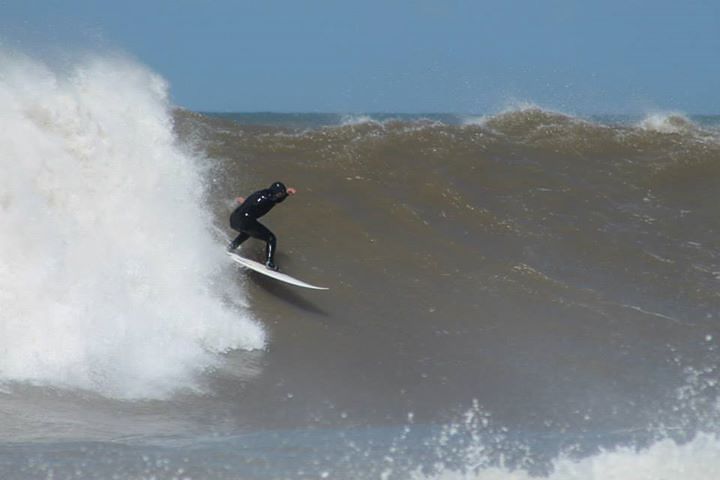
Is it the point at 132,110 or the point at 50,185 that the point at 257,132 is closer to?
the point at 132,110

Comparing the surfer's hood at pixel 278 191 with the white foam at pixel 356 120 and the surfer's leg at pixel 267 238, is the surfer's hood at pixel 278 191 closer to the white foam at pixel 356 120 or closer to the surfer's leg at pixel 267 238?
the surfer's leg at pixel 267 238

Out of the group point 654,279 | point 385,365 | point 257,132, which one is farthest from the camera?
point 257,132

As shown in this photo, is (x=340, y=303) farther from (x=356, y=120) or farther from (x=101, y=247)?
(x=356, y=120)

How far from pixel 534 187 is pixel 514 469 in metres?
10.0

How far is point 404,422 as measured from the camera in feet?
27.5

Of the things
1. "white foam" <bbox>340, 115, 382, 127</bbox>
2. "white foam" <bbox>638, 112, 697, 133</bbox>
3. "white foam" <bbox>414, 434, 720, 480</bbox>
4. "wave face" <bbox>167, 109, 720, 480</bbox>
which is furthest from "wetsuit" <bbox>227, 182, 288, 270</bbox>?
"white foam" <bbox>638, 112, 697, 133</bbox>

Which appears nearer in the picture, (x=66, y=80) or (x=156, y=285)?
(x=156, y=285)

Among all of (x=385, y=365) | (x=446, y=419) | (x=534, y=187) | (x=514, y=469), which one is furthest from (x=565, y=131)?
(x=514, y=469)

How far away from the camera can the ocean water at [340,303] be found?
7.45 meters

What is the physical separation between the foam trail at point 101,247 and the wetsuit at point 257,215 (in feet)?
1.26

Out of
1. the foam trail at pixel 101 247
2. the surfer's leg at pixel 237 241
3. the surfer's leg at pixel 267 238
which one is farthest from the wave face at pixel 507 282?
the foam trail at pixel 101 247

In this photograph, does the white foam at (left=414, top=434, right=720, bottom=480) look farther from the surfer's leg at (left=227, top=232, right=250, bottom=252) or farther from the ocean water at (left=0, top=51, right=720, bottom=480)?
the surfer's leg at (left=227, top=232, right=250, bottom=252)

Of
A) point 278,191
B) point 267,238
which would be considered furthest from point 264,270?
point 278,191

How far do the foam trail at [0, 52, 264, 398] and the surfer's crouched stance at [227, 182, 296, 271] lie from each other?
0.38 meters
